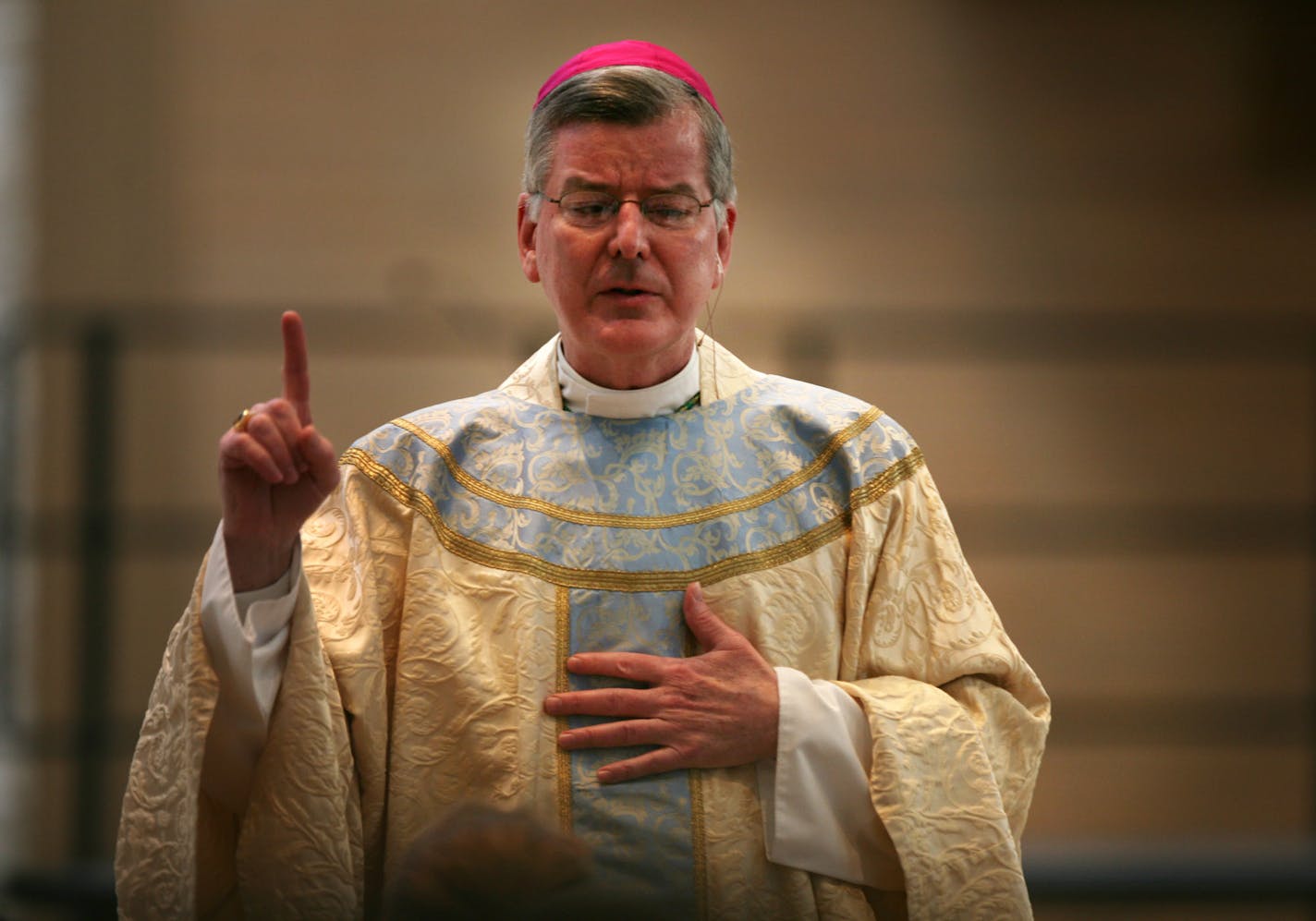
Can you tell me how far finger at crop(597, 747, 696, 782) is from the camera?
1.64 meters

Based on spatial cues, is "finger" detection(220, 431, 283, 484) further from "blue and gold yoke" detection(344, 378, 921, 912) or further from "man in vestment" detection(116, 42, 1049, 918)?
"blue and gold yoke" detection(344, 378, 921, 912)

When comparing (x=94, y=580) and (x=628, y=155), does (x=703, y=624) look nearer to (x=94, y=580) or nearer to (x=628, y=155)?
(x=628, y=155)

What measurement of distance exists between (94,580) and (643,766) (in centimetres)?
267

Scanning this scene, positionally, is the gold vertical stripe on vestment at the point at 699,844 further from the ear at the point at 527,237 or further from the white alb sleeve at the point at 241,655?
the ear at the point at 527,237

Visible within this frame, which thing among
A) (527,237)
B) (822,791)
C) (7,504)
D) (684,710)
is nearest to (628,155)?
(527,237)

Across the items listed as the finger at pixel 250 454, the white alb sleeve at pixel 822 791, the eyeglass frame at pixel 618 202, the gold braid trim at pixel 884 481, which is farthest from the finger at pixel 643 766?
the eyeglass frame at pixel 618 202

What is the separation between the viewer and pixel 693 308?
1.77m

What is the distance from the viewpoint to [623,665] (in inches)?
65.8

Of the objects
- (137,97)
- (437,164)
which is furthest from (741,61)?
(137,97)

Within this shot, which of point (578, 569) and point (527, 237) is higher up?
point (527, 237)

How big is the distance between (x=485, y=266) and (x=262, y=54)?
0.99m

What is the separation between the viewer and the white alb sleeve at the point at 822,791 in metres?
1.65

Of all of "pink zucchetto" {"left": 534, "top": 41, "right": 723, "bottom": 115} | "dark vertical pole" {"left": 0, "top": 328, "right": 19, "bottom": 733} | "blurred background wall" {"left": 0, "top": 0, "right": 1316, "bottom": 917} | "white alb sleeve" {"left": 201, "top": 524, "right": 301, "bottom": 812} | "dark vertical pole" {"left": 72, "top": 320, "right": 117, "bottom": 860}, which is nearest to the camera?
"white alb sleeve" {"left": 201, "top": 524, "right": 301, "bottom": 812}

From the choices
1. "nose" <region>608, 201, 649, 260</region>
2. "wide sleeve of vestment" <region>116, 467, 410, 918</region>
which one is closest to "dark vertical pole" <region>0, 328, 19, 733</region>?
"wide sleeve of vestment" <region>116, 467, 410, 918</region>
